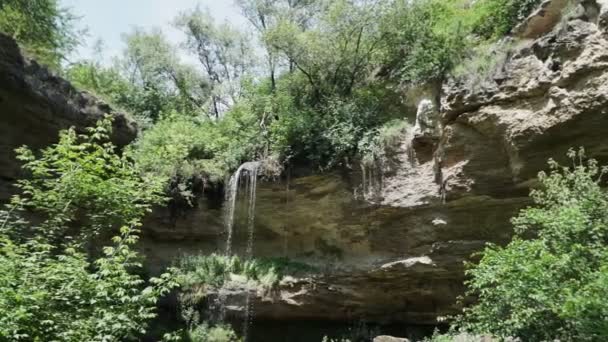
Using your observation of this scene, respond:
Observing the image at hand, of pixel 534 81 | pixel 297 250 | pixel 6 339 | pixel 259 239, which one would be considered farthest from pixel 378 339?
pixel 6 339

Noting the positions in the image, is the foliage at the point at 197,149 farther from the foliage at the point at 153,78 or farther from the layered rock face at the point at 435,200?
the foliage at the point at 153,78

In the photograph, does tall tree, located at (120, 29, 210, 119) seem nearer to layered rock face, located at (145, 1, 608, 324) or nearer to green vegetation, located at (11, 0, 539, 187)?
green vegetation, located at (11, 0, 539, 187)

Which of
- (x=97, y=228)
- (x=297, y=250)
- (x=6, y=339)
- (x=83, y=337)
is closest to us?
(x=6, y=339)

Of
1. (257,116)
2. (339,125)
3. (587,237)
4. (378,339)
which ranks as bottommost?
(378,339)

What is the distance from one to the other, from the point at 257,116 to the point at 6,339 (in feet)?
36.0

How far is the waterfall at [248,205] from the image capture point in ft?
38.5

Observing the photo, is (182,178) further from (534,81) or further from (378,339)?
(534,81)

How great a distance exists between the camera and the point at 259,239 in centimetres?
1276

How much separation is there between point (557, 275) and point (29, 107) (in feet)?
33.9

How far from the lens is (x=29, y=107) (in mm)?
10414

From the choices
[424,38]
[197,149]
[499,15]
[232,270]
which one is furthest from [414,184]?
[197,149]

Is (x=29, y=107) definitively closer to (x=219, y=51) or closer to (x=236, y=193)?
(x=236, y=193)

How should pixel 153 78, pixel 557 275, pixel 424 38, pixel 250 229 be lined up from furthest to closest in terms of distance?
pixel 153 78 → pixel 250 229 → pixel 424 38 → pixel 557 275

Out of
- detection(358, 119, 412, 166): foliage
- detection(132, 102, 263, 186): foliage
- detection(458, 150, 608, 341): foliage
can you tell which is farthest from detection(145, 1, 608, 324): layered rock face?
detection(458, 150, 608, 341): foliage
